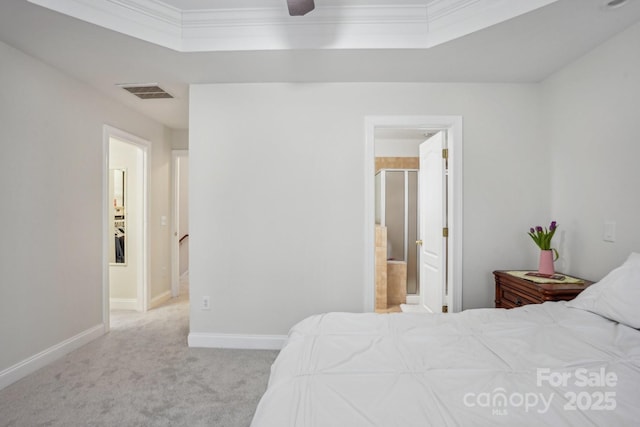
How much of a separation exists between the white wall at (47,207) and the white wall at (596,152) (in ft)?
14.3

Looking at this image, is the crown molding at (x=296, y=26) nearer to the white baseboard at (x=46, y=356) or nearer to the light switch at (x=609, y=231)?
the light switch at (x=609, y=231)

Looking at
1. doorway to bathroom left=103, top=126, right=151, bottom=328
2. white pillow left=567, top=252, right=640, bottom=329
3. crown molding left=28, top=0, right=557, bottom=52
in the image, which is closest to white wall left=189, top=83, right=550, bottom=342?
crown molding left=28, top=0, right=557, bottom=52

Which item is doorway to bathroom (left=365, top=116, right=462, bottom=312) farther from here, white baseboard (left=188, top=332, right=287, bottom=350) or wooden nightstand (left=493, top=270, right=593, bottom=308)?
white baseboard (left=188, top=332, right=287, bottom=350)

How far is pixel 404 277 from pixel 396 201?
3.68 ft

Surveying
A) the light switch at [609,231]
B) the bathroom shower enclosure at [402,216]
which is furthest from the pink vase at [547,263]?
the bathroom shower enclosure at [402,216]

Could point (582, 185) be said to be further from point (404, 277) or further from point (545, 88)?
point (404, 277)

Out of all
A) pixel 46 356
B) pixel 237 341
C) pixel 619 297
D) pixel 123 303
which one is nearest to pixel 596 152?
pixel 619 297

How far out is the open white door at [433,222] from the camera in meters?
3.00

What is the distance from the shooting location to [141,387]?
86.8 inches

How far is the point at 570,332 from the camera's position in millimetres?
1420

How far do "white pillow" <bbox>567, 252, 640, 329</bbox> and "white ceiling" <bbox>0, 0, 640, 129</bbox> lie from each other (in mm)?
1524

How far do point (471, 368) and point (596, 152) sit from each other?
2.15 meters

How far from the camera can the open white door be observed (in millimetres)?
3000

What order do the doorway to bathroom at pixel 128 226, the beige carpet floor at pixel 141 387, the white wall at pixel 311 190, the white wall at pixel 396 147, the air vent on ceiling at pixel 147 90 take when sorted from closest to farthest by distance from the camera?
the beige carpet floor at pixel 141 387, the white wall at pixel 311 190, the air vent on ceiling at pixel 147 90, the doorway to bathroom at pixel 128 226, the white wall at pixel 396 147
